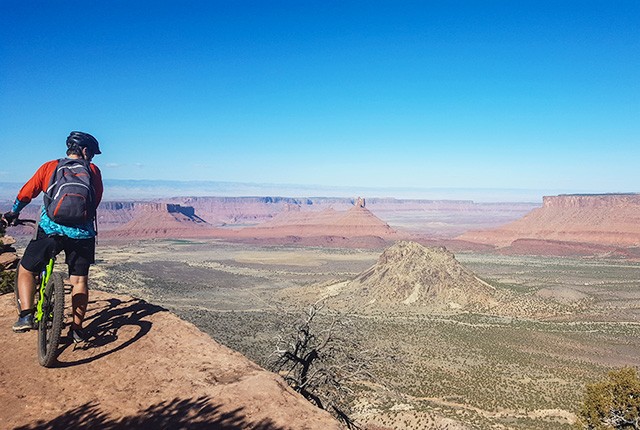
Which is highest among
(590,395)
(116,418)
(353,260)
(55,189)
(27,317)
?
(55,189)

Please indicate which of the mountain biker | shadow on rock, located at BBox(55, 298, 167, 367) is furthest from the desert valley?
the mountain biker

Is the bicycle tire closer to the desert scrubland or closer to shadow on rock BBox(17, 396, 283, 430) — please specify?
shadow on rock BBox(17, 396, 283, 430)

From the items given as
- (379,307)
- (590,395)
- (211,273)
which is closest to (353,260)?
(211,273)

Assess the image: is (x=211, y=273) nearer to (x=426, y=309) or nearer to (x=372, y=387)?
(x=426, y=309)

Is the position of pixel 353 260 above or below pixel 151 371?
below

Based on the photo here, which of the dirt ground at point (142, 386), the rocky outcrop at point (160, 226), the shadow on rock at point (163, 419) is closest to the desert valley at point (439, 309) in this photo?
the dirt ground at point (142, 386)

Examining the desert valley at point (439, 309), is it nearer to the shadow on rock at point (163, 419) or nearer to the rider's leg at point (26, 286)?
the shadow on rock at point (163, 419)
